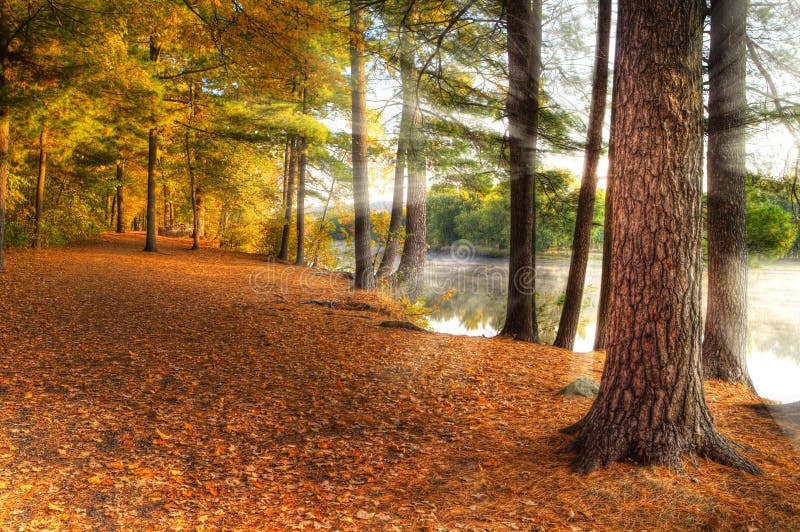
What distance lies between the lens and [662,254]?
2.97 m

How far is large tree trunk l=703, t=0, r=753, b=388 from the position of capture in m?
5.99

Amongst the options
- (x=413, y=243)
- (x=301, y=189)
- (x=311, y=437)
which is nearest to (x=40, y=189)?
(x=301, y=189)

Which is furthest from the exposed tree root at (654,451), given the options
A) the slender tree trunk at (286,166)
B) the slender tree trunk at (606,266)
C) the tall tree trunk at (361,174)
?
the slender tree trunk at (286,166)

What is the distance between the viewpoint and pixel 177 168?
20.6 metres

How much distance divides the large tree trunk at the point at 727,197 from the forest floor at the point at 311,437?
0.67 meters

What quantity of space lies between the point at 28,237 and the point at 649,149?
58.7 ft

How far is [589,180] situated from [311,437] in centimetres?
617

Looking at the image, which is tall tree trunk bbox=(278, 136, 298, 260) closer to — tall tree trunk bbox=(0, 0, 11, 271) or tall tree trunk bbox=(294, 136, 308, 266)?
tall tree trunk bbox=(294, 136, 308, 266)

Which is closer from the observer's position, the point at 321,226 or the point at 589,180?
the point at 589,180

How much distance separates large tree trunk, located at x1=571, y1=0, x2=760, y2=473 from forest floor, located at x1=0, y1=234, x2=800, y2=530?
0.76ft

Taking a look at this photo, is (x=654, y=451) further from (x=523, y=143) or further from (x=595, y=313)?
(x=595, y=313)

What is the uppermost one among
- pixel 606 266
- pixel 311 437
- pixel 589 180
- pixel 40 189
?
pixel 40 189

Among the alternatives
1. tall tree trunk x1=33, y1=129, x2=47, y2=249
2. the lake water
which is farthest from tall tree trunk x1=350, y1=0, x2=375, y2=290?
tall tree trunk x1=33, y1=129, x2=47, y2=249

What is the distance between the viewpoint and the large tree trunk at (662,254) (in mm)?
2969
